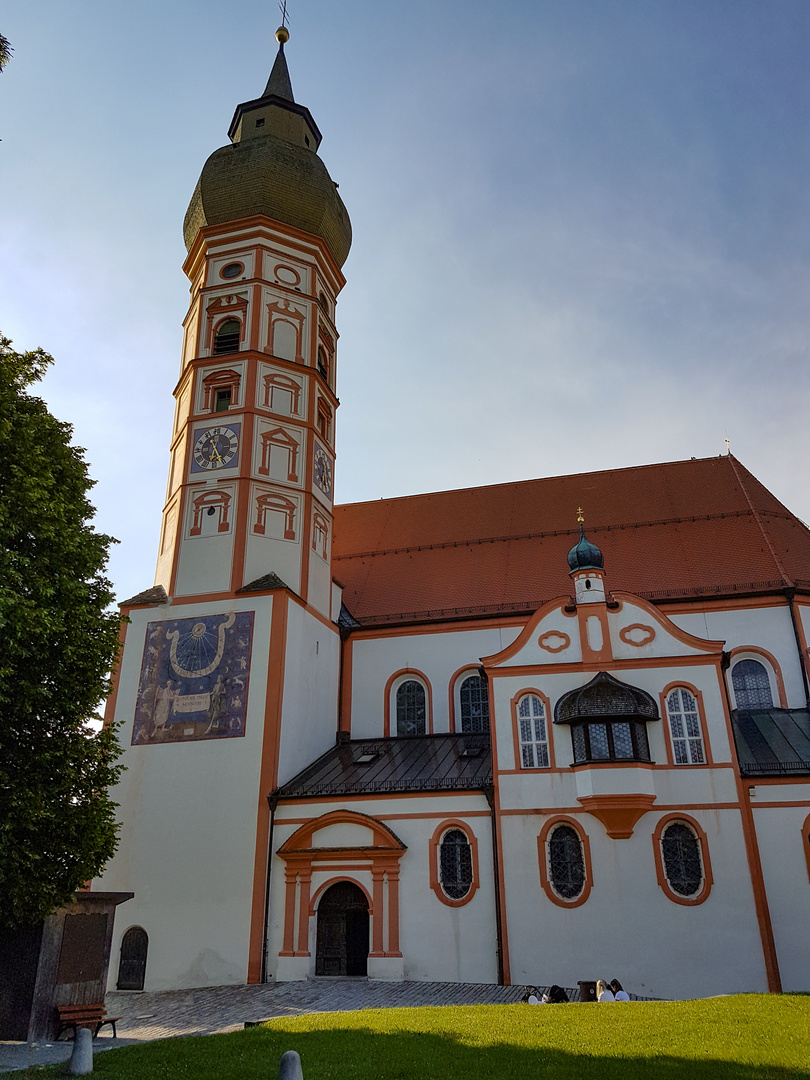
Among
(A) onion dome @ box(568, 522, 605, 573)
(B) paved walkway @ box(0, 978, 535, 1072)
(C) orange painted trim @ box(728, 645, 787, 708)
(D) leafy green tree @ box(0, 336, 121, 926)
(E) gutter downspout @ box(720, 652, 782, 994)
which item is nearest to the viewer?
(D) leafy green tree @ box(0, 336, 121, 926)

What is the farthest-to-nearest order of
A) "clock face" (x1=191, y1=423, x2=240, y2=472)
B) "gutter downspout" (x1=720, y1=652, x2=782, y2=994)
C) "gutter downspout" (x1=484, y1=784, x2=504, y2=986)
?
"clock face" (x1=191, y1=423, x2=240, y2=472)
"gutter downspout" (x1=484, y1=784, x2=504, y2=986)
"gutter downspout" (x1=720, y1=652, x2=782, y2=994)

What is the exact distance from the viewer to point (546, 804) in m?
19.0

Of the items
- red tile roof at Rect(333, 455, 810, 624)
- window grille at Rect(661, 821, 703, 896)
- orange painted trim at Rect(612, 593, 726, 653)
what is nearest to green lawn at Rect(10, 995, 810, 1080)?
window grille at Rect(661, 821, 703, 896)

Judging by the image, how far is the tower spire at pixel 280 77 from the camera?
3253 cm

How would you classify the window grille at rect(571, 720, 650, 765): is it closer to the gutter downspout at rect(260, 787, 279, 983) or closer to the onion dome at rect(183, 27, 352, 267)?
the gutter downspout at rect(260, 787, 279, 983)

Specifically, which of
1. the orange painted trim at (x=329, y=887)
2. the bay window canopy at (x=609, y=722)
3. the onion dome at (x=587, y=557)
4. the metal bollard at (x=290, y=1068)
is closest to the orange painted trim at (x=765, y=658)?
the bay window canopy at (x=609, y=722)

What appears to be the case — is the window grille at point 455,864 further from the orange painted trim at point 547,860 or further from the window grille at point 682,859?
the window grille at point 682,859

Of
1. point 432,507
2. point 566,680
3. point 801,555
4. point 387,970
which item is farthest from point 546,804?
point 432,507

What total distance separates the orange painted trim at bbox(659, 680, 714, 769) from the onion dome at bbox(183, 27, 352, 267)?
18.0 metres

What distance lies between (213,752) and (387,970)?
6.25 meters

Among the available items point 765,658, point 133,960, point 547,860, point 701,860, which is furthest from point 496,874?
point 765,658

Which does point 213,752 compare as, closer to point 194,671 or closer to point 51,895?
point 194,671

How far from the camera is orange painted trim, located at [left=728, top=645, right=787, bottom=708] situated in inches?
860

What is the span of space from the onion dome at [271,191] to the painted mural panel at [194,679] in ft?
44.1
